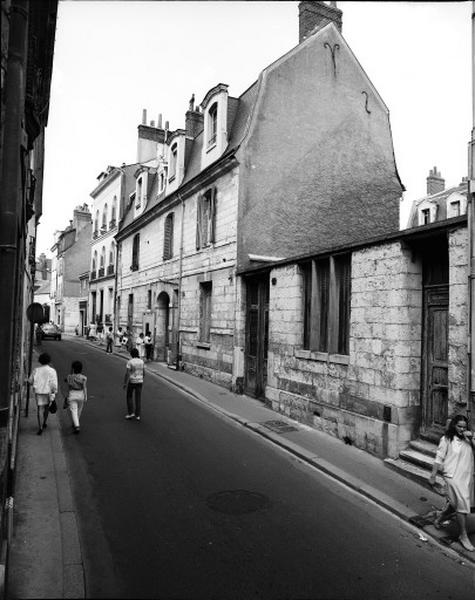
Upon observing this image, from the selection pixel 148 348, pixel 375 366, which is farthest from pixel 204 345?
pixel 375 366

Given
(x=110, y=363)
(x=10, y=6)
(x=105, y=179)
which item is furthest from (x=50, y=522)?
(x=105, y=179)

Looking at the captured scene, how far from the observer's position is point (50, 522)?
208 inches

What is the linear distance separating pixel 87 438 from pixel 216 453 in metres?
2.44

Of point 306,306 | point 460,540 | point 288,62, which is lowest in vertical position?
point 460,540

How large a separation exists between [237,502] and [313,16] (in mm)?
16775

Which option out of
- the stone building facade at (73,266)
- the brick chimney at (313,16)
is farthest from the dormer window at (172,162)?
the stone building facade at (73,266)

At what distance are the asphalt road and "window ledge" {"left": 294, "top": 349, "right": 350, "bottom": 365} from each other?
2163mm

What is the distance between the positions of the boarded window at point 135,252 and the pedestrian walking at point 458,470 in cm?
2145

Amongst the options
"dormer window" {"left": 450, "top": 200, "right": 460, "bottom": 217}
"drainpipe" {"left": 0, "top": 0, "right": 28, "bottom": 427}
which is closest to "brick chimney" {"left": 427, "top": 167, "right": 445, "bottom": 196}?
"dormer window" {"left": 450, "top": 200, "right": 460, "bottom": 217}

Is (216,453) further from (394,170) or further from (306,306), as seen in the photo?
(394,170)

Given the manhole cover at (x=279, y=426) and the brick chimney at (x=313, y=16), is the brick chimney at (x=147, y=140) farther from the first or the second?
the manhole cover at (x=279, y=426)

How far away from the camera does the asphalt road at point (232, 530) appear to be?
4.22m

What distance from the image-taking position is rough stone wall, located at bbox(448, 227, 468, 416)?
662 centimetres

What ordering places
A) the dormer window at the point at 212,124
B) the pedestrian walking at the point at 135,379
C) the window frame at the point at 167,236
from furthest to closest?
1. the window frame at the point at 167,236
2. the dormer window at the point at 212,124
3. the pedestrian walking at the point at 135,379
